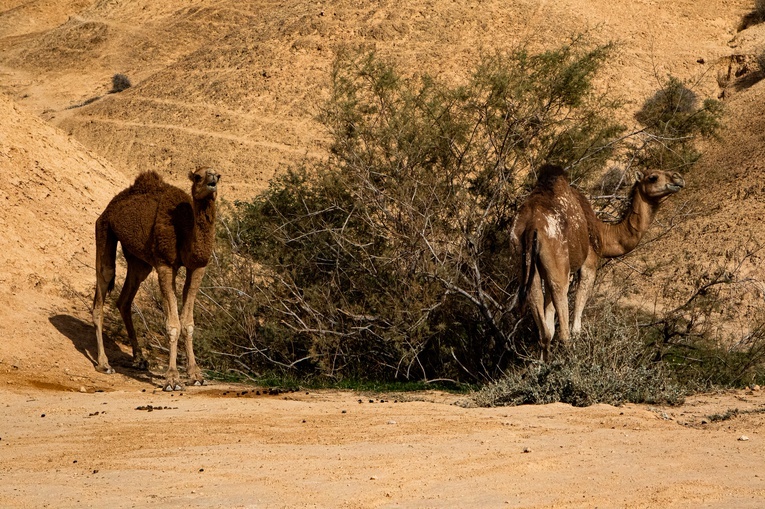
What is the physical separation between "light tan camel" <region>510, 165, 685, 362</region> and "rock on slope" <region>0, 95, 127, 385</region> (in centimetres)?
516

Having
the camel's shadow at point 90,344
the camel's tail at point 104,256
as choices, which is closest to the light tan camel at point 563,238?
the camel's shadow at point 90,344

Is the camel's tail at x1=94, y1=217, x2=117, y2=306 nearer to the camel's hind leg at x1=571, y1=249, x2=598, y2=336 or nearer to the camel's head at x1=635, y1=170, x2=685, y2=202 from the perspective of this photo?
the camel's hind leg at x1=571, y1=249, x2=598, y2=336

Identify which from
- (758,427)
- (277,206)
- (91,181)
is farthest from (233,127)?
(758,427)

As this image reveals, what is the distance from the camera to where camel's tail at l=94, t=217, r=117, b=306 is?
40.7 feet

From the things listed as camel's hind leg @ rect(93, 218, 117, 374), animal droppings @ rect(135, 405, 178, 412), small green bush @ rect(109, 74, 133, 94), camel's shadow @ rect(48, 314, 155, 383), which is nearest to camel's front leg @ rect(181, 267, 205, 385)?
camel's shadow @ rect(48, 314, 155, 383)

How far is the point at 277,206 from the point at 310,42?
19.8 m

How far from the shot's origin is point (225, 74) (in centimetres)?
3219

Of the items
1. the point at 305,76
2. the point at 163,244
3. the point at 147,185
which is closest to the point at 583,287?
the point at 163,244

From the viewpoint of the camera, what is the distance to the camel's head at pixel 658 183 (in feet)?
35.8

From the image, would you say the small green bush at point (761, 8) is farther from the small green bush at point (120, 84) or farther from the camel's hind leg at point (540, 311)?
the camel's hind leg at point (540, 311)

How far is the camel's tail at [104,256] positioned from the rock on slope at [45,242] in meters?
0.79

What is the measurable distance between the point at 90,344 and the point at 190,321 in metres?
2.00

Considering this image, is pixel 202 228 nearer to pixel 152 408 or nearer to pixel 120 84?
pixel 152 408

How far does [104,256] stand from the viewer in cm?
1243
